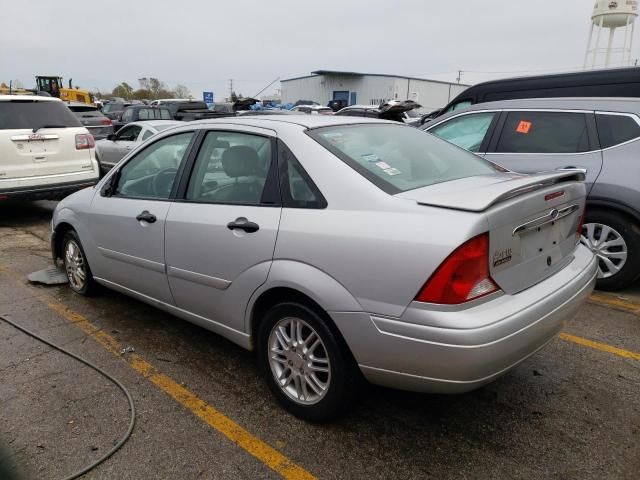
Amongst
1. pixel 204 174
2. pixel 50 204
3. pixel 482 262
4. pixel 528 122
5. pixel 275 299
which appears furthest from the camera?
pixel 50 204

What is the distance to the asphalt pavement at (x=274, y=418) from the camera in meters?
2.43

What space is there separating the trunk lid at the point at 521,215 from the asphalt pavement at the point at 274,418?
84 centimetres

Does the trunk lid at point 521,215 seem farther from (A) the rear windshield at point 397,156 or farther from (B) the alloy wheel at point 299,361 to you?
(B) the alloy wheel at point 299,361

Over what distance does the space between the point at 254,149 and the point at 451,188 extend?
1.19m

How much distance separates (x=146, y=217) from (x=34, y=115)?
5160mm

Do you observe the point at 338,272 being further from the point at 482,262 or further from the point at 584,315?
the point at 584,315

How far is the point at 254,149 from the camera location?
3043 millimetres

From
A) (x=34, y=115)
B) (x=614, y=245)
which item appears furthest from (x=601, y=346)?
(x=34, y=115)

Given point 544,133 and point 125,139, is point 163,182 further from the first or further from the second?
point 125,139

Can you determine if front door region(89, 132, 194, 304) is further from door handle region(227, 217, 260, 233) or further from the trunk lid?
the trunk lid

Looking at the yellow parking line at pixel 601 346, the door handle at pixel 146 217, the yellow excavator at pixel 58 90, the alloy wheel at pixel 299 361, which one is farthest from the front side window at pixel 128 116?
the yellow excavator at pixel 58 90

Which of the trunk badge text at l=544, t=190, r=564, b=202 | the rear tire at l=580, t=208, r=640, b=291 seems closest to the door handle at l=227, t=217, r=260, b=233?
the trunk badge text at l=544, t=190, r=564, b=202

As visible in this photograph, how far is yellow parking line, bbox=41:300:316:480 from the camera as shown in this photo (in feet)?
7.99

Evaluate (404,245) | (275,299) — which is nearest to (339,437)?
(275,299)
